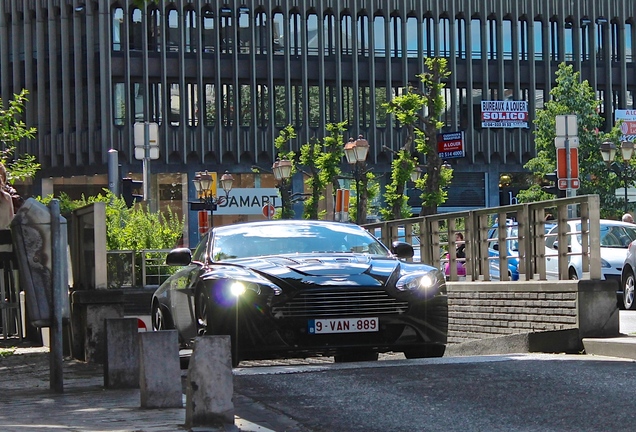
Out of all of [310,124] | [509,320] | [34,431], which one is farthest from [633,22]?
[34,431]

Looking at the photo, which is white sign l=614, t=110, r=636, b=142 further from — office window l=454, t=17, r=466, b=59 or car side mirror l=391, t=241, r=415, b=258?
car side mirror l=391, t=241, r=415, b=258

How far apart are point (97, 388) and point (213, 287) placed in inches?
63.8

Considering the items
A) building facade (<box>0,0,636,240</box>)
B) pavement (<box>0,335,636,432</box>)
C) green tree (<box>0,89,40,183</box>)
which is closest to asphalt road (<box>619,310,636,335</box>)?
pavement (<box>0,335,636,432</box>)

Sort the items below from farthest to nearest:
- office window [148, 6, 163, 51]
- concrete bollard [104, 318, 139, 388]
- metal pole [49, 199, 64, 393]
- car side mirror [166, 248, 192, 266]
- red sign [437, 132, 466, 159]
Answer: office window [148, 6, 163, 51], red sign [437, 132, 466, 159], car side mirror [166, 248, 192, 266], concrete bollard [104, 318, 139, 388], metal pole [49, 199, 64, 393]

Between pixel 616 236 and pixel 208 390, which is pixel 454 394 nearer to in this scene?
pixel 208 390

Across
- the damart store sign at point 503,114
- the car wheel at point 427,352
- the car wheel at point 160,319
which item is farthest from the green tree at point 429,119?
the car wheel at point 427,352

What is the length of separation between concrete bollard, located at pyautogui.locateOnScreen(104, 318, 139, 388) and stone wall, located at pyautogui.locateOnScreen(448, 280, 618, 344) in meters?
5.37

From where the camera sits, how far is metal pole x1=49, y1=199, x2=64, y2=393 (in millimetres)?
9828

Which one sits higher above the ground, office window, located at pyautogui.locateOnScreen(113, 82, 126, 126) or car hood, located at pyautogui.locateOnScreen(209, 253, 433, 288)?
office window, located at pyautogui.locateOnScreen(113, 82, 126, 126)

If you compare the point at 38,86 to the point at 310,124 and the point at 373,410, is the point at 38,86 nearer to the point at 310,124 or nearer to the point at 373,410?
the point at 310,124

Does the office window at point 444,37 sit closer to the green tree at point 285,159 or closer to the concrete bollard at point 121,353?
the green tree at point 285,159

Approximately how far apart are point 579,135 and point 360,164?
11.5 m

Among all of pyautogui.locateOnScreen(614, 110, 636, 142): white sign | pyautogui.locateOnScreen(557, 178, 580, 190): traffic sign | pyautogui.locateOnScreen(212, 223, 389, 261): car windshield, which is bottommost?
pyautogui.locateOnScreen(212, 223, 389, 261): car windshield

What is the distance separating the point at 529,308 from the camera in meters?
15.5
